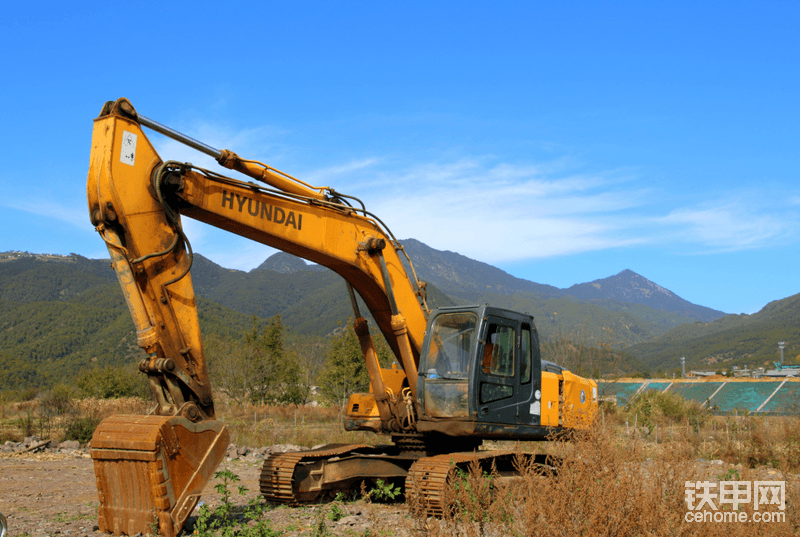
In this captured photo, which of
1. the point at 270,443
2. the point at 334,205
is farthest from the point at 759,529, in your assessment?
the point at 270,443

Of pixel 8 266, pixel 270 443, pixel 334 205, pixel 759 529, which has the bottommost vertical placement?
pixel 270 443

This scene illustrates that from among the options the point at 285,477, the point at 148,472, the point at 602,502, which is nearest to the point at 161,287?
the point at 148,472

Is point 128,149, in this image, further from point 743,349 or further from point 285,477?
point 743,349

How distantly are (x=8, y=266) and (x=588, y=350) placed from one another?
188 metres

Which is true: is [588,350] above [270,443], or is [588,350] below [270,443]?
above

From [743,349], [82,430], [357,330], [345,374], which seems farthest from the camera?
[743,349]

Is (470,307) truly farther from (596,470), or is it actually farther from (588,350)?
(588,350)

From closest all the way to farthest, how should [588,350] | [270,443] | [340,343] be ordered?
1. [270,443]
2. [588,350]
3. [340,343]

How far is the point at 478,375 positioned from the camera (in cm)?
879

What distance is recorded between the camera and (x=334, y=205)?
878 cm

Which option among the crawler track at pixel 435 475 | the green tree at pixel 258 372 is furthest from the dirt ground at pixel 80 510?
the green tree at pixel 258 372

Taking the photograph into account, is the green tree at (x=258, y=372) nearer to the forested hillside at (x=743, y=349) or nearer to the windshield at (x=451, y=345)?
the windshield at (x=451, y=345)

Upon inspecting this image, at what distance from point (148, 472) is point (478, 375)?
4.20 meters

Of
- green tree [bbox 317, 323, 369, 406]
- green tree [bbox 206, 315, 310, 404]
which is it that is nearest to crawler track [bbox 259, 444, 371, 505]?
green tree [bbox 317, 323, 369, 406]
